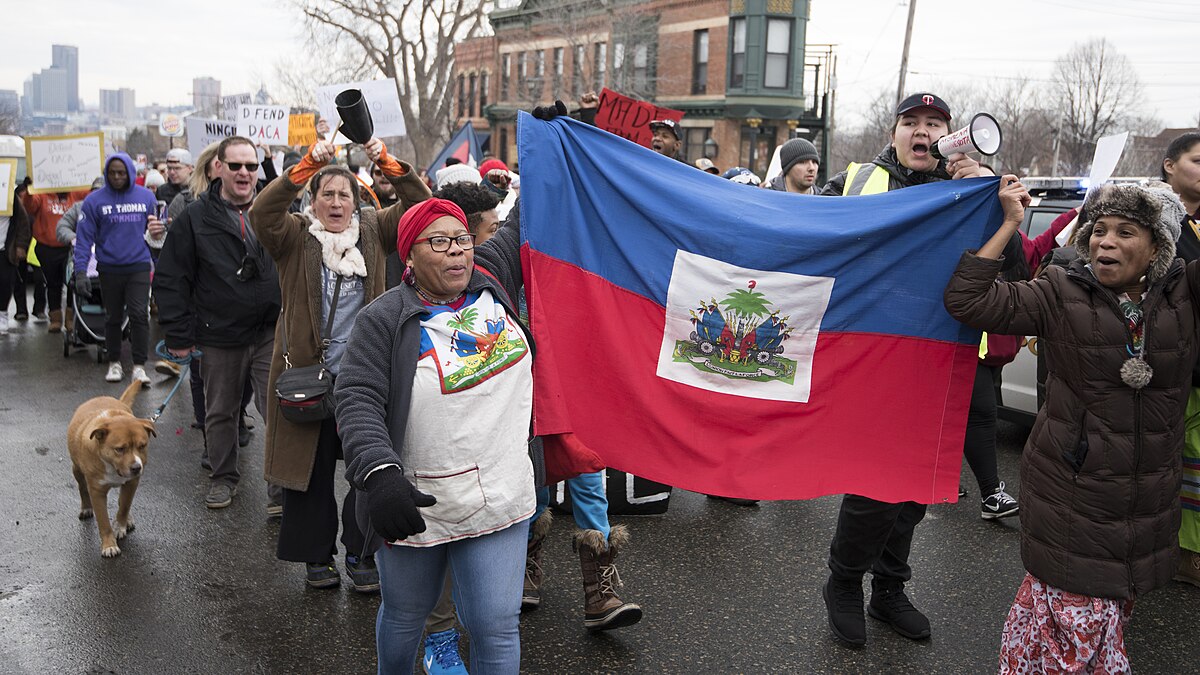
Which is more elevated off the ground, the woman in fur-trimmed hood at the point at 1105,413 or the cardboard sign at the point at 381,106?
the cardboard sign at the point at 381,106

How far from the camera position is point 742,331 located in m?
3.84

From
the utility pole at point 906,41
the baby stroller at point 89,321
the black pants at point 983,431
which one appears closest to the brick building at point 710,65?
the utility pole at point 906,41

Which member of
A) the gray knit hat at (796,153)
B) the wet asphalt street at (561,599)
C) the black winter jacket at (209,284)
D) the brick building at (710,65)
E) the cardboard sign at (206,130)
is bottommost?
the wet asphalt street at (561,599)

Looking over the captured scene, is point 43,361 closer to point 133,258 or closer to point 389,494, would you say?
point 133,258

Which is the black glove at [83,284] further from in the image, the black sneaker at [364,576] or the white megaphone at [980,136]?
the white megaphone at [980,136]

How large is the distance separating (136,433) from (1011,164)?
1835 inches

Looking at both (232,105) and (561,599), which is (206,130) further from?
(561,599)

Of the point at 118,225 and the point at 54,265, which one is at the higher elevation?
the point at 118,225

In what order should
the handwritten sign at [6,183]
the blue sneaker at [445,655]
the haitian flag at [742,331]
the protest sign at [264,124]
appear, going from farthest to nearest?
the protest sign at [264,124] → the handwritten sign at [6,183] → the haitian flag at [742,331] → the blue sneaker at [445,655]

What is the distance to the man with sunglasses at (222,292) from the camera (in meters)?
5.75

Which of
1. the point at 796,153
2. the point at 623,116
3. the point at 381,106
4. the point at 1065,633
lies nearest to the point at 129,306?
the point at 381,106

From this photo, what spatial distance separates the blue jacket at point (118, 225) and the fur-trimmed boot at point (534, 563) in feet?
20.3

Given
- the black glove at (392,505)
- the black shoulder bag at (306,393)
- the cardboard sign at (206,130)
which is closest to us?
the black glove at (392,505)

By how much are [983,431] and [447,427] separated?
150 inches
